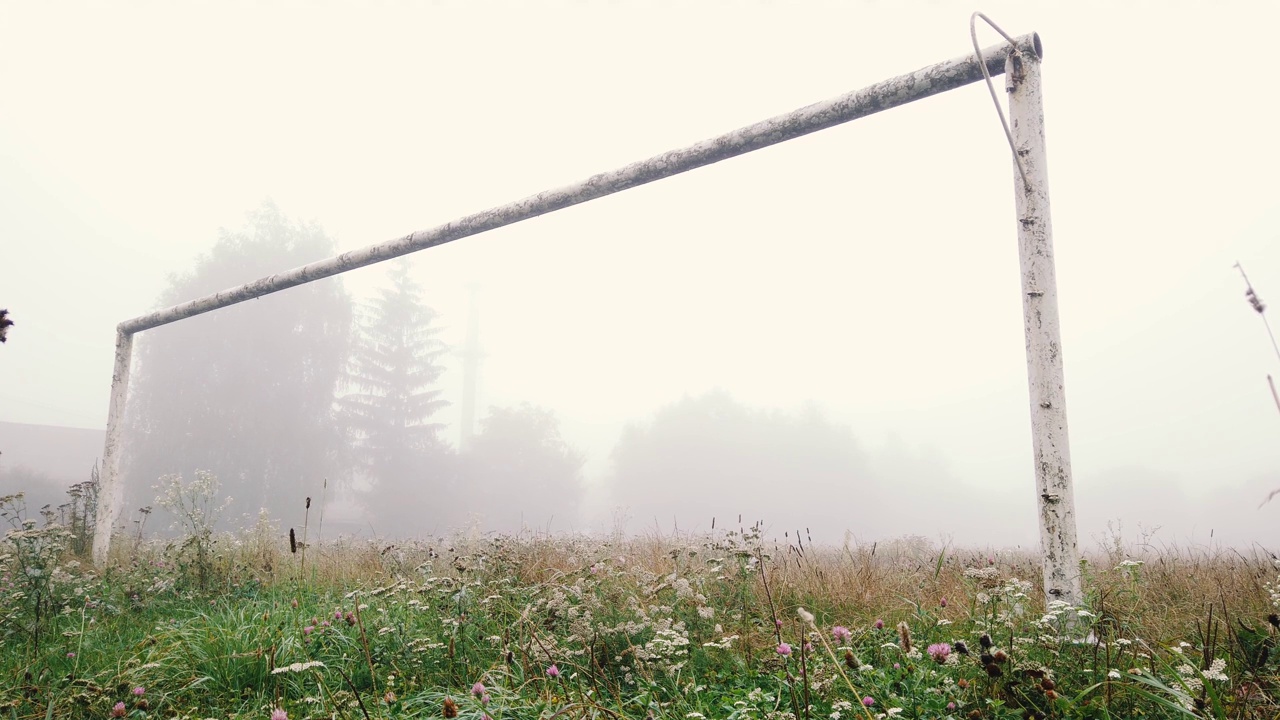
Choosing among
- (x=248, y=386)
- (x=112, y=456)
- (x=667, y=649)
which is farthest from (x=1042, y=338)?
(x=248, y=386)

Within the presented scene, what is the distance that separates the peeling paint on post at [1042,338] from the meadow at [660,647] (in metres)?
0.20

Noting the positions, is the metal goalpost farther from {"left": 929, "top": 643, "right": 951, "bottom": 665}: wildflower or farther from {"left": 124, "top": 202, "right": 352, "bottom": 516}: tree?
{"left": 124, "top": 202, "right": 352, "bottom": 516}: tree

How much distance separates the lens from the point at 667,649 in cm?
240

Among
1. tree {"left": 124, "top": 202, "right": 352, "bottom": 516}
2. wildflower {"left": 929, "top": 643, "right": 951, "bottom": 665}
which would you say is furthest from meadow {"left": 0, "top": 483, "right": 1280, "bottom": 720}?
tree {"left": 124, "top": 202, "right": 352, "bottom": 516}

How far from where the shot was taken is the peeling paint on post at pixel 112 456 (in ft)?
23.9

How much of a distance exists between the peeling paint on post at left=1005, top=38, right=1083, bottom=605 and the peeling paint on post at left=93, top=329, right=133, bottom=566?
874 centimetres

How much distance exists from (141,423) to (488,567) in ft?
84.2

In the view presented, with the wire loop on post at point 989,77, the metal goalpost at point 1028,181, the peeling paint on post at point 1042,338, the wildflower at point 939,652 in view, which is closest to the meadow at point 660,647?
the wildflower at point 939,652

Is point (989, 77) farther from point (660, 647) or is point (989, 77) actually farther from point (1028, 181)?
point (660, 647)

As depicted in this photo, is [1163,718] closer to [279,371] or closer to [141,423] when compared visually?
[279,371]

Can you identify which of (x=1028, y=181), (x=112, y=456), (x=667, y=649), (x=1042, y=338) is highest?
(x=1028, y=181)

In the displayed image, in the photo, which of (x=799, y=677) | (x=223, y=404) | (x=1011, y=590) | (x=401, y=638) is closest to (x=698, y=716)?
(x=799, y=677)

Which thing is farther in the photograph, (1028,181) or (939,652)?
(1028,181)

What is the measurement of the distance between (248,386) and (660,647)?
2572 centimetres
